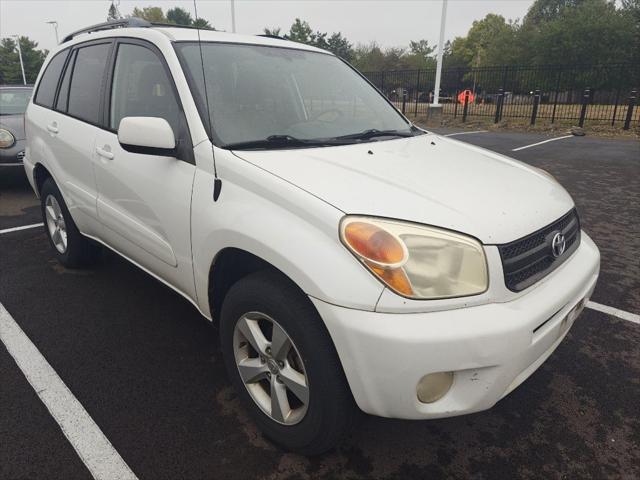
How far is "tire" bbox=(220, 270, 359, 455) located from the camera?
1681mm

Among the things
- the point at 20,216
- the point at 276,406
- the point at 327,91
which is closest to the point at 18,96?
the point at 20,216

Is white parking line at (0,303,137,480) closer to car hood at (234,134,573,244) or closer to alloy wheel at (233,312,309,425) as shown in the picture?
alloy wheel at (233,312,309,425)

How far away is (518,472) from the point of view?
1.92m

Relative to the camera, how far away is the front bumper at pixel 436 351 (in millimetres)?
1540

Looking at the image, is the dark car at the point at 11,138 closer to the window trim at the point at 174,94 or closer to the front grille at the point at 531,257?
the window trim at the point at 174,94

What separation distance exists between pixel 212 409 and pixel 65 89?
273 cm

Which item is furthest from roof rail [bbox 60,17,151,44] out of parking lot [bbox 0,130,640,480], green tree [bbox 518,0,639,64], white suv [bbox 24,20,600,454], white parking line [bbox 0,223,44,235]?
green tree [bbox 518,0,639,64]

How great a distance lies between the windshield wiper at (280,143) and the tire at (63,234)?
206 centimetres

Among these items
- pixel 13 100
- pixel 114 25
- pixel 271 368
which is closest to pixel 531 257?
pixel 271 368

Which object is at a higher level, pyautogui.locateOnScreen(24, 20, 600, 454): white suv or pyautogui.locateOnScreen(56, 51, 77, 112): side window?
pyautogui.locateOnScreen(56, 51, 77, 112): side window

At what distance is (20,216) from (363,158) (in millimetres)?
4914

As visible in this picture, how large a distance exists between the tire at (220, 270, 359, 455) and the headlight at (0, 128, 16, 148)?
5697mm

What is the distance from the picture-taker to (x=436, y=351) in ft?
5.05

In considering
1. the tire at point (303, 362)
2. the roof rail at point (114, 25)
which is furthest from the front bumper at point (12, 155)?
the tire at point (303, 362)
